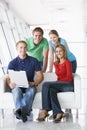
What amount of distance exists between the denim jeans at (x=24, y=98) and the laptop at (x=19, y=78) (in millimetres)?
85

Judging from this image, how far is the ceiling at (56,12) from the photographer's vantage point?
8.77 metres

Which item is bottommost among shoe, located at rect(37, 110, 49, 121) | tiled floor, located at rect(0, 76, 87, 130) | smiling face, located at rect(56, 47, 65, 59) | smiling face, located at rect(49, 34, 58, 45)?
tiled floor, located at rect(0, 76, 87, 130)

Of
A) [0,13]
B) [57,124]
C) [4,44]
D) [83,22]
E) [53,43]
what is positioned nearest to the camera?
[57,124]

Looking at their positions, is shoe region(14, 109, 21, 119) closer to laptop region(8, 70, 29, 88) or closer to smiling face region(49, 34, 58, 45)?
laptop region(8, 70, 29, 88)

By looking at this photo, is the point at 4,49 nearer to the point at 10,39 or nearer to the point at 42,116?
the point at 10,39

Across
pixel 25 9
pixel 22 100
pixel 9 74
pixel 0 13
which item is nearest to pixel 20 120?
pixel 22 100

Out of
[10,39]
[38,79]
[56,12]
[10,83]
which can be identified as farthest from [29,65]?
[10,39]

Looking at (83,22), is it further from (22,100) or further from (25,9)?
(22,100)

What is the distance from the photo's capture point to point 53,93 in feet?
15.0

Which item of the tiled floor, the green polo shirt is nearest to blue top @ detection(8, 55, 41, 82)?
the green polo shirt

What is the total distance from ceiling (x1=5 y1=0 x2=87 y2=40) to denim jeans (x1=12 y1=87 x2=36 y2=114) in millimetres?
4015

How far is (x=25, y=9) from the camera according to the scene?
10648 mm

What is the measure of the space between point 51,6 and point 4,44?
1757 mm

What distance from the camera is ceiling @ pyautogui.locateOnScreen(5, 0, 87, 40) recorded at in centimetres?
877
